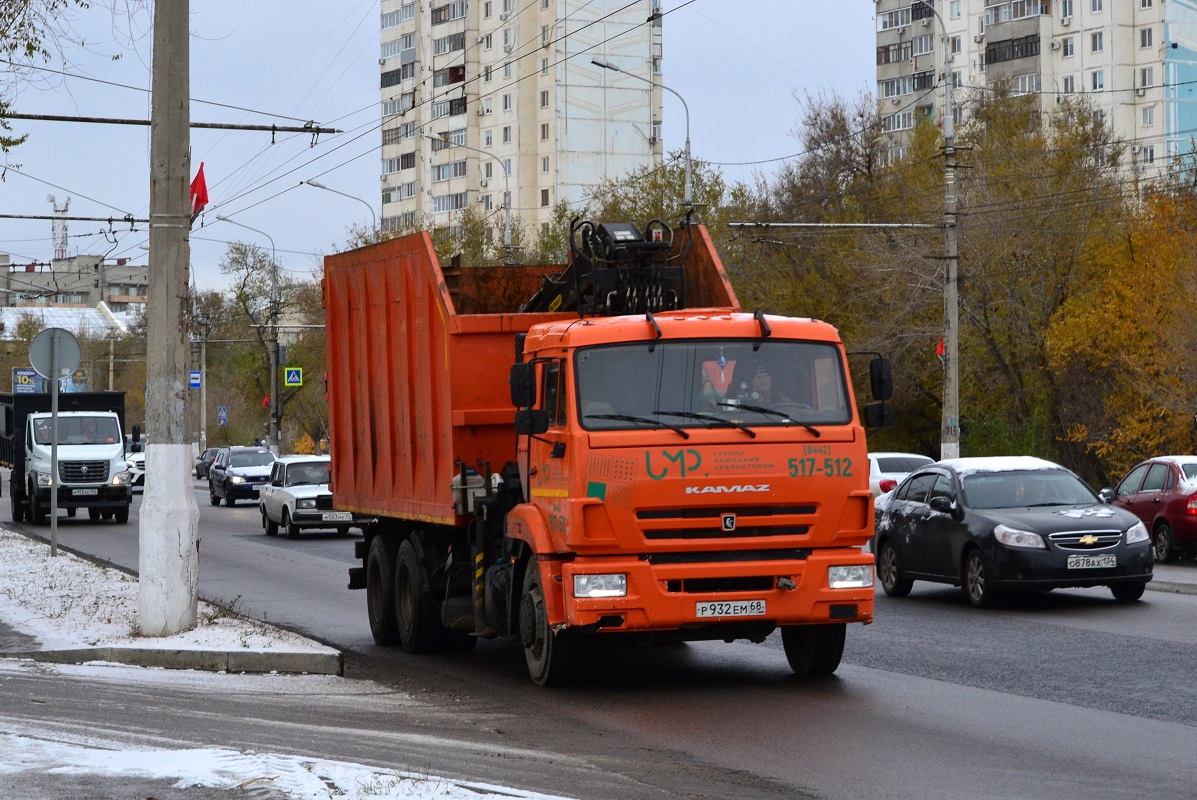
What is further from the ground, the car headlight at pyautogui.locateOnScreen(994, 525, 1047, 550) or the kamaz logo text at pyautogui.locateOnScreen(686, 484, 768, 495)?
the kamaz logo text at pyautogui.locateOnScreen(686, 484, 768, 495)

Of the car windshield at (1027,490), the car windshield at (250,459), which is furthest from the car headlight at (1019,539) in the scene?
the car windshield at (250,459)

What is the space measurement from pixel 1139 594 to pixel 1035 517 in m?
1.46

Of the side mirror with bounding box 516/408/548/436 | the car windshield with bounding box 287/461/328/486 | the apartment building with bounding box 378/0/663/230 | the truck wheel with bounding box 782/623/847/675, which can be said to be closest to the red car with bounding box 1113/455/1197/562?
the truck wheel with bounding box 782/623/847/675

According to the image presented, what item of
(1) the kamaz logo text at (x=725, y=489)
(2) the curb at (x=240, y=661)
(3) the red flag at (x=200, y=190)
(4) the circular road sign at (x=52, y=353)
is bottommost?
(2) the curb at (x=240, y=661)

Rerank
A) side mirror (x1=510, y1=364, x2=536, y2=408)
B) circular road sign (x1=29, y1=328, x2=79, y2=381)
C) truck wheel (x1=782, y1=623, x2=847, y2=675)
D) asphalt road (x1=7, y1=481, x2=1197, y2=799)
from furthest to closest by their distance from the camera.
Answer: circular road sign (x1=29, y1=328, x2=79, y2=381)
truck wheel (x1=782, y1=623, x2=847, y2=675)
side mirror (x1=510, y1=364, x2=536, y2=408)
asphalt road (x1=7, y1=481, x2=1197, y2=799)

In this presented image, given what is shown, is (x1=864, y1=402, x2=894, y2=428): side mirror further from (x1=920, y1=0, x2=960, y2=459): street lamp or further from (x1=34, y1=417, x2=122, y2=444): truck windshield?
(x1=34, y1=417, x2=122, y2=444): truck windshield

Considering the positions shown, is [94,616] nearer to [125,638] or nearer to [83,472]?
[125,638]

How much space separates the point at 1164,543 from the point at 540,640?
15.8 meters

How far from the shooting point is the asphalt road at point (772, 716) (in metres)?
8.09

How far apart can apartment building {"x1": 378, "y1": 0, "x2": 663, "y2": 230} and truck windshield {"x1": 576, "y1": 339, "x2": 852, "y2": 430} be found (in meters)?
88.2

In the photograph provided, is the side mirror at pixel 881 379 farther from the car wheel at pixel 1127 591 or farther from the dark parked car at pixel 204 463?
the dark parked car at pixel 204 463

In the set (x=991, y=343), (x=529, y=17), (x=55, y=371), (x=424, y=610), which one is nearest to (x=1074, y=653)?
(x=424, y=610)

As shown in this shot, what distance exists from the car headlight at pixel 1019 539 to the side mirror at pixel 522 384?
7.50 meters

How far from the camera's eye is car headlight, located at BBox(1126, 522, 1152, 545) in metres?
17.2
